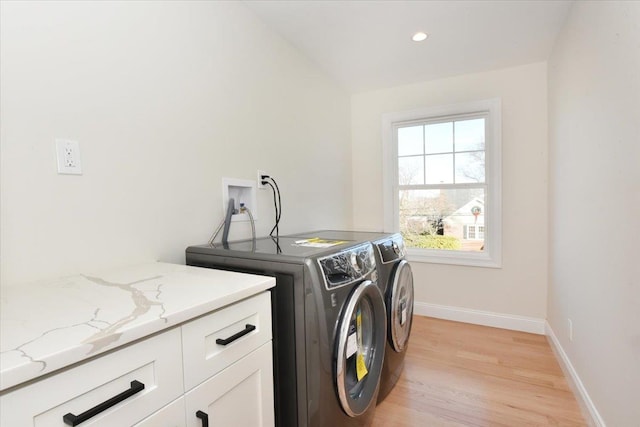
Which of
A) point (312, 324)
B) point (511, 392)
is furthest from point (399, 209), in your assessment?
point (312, 324)

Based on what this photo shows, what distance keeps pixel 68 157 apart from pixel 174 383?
88 cm

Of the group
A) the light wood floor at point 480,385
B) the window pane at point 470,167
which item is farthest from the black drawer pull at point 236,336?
the window pane at point 470,167

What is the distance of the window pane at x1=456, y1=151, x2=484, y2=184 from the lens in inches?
113

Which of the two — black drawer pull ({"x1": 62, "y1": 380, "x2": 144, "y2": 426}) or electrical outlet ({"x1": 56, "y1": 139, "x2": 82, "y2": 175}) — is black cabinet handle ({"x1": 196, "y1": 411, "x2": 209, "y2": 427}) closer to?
black drawer pull ({"x1": 62, "y1": 380, "x2": 144, "y2": 426})

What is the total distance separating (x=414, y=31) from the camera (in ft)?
7.02

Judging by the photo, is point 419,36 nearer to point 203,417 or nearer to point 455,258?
point 455,258

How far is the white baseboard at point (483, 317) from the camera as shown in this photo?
8.83 ft

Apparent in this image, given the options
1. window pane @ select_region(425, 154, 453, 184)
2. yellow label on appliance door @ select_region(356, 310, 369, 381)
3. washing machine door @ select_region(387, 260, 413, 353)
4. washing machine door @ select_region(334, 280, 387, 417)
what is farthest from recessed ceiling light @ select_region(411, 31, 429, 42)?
yellow label on appliance door @ select_region(356, 310, 369, 381)

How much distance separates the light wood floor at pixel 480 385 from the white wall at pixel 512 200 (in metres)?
0.37

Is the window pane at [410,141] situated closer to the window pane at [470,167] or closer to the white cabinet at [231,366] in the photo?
the window pane at [470,167]

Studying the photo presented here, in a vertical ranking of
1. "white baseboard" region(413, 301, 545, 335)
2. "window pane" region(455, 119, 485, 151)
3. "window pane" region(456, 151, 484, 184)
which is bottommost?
"white baseboard" region(413, 301, 545, 335)

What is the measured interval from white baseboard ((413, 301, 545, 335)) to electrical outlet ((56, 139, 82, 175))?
295 centimetres

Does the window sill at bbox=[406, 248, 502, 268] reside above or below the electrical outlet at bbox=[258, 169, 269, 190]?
below

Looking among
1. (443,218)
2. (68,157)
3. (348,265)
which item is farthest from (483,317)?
(68,157)
